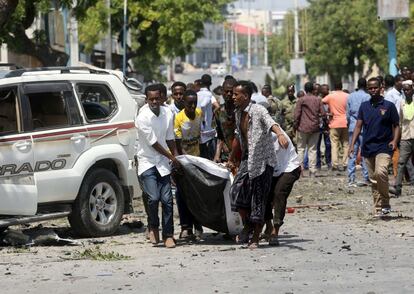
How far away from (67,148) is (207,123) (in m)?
4.14

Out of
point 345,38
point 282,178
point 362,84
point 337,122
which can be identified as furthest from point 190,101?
point 345,38

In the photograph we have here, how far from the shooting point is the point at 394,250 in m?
11.7

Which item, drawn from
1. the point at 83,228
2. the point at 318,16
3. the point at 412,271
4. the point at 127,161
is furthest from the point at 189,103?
the point at 318,16

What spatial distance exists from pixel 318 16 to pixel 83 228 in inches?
2612

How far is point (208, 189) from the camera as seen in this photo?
12.5 metres

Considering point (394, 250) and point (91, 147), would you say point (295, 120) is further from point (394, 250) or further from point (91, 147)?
point (394, 250)

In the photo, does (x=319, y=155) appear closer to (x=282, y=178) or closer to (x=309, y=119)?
(x=309, y=119)

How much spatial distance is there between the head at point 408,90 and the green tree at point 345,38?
1535 inches

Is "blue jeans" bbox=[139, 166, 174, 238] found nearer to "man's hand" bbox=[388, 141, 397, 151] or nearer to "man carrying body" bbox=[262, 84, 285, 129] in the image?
"man's hand" bbox=[388, 141, 397, 151]

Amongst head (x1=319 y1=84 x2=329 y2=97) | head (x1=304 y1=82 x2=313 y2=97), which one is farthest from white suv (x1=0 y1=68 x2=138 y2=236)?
head (x1=319 y1=84 x2=329 y2=97)

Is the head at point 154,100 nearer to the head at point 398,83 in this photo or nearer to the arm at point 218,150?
the arm at point 218,150

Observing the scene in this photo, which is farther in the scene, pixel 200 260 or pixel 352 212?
pixel 352 212

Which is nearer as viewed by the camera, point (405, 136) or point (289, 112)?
point (405, 136)

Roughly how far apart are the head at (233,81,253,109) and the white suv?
2.26 m
